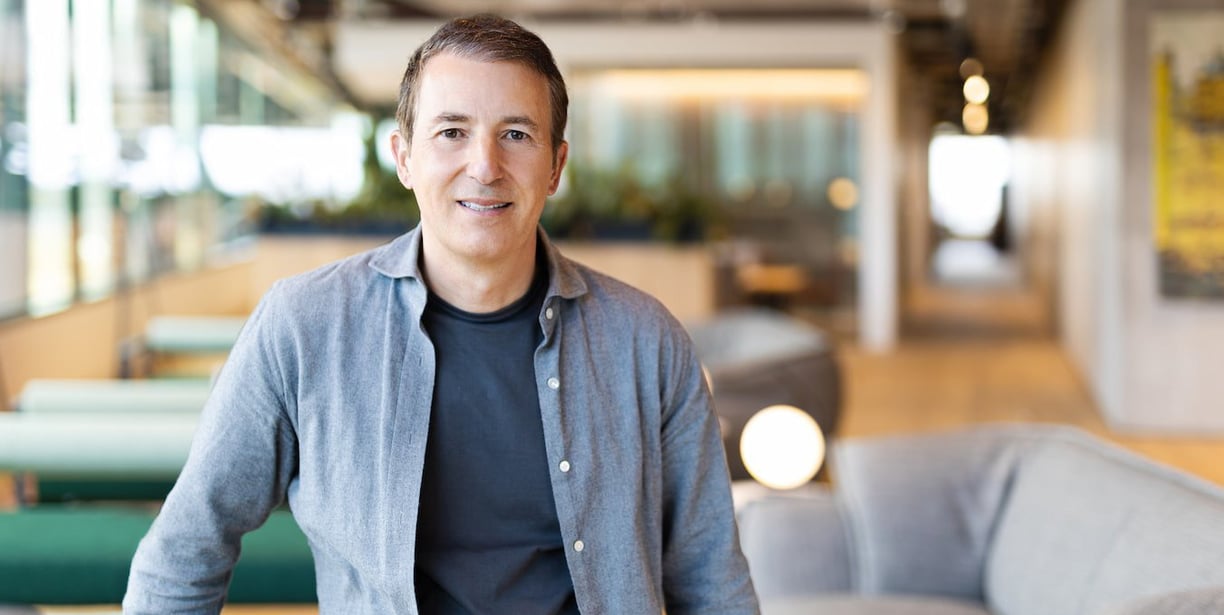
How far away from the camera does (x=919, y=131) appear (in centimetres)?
2289

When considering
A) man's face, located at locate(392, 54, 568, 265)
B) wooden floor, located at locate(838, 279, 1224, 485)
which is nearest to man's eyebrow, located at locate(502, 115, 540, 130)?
man's face, located at locate(392, 54, 568, 265)

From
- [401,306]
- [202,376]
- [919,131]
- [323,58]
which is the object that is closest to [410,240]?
[401,306]

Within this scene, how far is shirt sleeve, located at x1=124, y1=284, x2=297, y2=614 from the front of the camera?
1.66 m

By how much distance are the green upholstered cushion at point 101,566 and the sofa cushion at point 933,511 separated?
1261 mm

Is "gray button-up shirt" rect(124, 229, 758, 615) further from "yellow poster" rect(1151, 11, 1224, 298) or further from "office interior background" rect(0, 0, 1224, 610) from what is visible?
"yellow poster" rect(1151, 11, 1224, 298)

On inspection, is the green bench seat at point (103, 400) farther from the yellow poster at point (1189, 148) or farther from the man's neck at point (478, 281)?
the yellow poster at point (1189, 148)

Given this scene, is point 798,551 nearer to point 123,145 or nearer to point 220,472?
point 220,472

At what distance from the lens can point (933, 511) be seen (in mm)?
3217

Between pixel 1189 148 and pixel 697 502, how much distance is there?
258 inches

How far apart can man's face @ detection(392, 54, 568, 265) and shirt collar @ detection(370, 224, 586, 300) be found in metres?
0.06

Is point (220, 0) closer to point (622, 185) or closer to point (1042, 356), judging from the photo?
point (622, 185)

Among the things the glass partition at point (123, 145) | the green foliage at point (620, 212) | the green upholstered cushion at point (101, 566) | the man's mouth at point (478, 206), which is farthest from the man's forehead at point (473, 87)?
the green foliage at point (620, 212)

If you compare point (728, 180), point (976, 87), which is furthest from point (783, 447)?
point (976, 87)

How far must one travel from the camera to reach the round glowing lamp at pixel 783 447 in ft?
11.8
